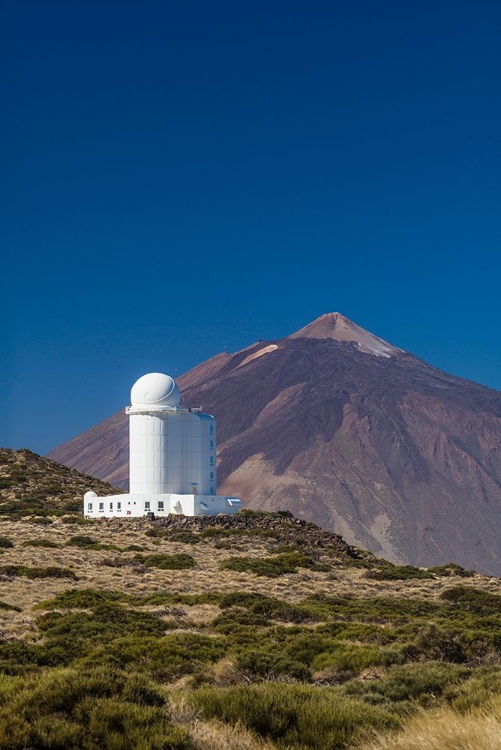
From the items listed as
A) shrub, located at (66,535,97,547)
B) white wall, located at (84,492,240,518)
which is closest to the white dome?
white wall, located at (84,492,240,518)

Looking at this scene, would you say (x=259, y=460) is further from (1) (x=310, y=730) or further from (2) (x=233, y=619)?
(1) (x=310, y=730)

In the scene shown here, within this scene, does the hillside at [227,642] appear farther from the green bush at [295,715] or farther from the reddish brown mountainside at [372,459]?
the reddish brown mountainside at [372,459]

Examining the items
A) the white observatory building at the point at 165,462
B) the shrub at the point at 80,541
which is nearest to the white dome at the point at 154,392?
the white observatory building at the point at 165,462

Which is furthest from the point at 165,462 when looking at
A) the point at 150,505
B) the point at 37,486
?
the point at 37,486

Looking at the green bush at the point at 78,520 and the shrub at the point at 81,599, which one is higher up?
the green bush at the point at 78,520

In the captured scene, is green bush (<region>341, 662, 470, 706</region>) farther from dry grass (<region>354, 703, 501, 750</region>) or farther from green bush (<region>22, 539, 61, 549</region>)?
green bush (<region>22, 539, 61, 549</region>)

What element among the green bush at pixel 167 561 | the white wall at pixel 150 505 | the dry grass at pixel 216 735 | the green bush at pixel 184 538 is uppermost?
the white wall at pixel 150 505
